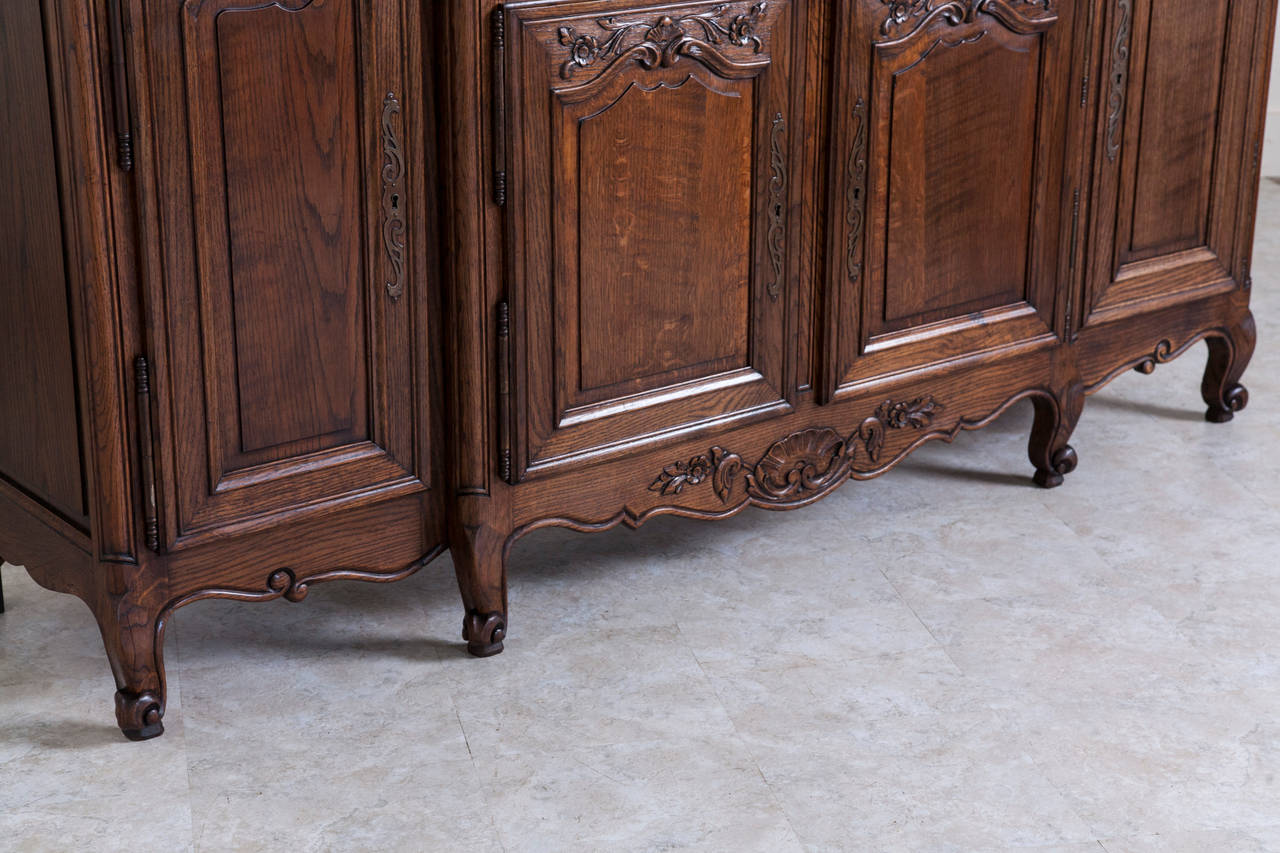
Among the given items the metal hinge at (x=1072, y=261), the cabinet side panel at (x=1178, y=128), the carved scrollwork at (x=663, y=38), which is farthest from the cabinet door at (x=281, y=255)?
the cabinet side panel at (x=1178, y=128)

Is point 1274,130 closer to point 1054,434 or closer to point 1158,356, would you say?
point 1158,356

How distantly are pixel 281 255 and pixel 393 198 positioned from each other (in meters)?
0.17

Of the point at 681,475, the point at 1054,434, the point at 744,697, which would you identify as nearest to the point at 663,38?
the point at 681,475

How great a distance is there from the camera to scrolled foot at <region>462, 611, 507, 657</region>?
243 centimetres

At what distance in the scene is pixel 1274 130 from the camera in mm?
5078

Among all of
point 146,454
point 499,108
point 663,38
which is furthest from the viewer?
point 663,38

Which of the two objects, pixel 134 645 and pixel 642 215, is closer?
pixel 134 645

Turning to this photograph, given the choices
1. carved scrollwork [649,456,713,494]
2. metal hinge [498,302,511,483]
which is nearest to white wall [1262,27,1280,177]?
carved scrollwork [649,456,713,494]

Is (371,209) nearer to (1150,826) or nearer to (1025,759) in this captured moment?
(1025,759)

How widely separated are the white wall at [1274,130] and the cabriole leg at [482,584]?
3525 millimetres

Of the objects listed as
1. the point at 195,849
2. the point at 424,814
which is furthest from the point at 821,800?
the point at 195,849

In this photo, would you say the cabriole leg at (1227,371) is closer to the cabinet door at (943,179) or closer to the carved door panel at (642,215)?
the cabinet door at (943,179)

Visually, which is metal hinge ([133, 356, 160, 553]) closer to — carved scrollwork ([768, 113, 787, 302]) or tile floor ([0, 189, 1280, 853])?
tile floor ([0, 189, 1280, 853])

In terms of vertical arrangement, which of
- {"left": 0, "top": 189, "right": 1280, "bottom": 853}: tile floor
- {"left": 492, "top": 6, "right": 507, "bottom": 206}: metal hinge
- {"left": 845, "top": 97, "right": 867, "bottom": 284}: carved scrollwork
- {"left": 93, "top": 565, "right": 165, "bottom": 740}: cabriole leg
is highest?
{"left": 492, "top": 6, "right": 507, "bottom": 206}: metal hinge
